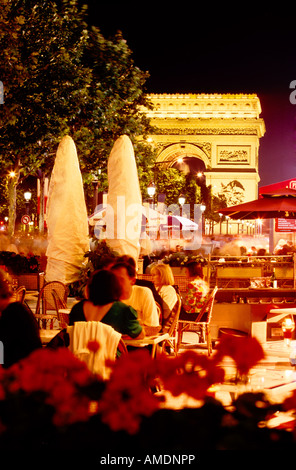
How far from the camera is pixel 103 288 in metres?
4.26

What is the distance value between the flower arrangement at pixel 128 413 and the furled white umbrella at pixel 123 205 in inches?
333

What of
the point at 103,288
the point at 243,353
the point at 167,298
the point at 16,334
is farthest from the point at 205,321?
the point at 243,353

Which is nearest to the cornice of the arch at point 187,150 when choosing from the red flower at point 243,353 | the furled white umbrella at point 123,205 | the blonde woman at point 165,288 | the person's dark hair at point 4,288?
the furled white umbrella at point 123,205

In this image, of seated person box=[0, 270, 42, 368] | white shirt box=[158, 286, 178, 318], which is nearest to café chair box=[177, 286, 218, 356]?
white shirt box=[158, 286, 178, 318]

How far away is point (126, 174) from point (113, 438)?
29.4 ft

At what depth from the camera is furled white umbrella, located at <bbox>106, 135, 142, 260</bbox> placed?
10711 mm

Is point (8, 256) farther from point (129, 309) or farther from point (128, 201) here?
point (129, 309)

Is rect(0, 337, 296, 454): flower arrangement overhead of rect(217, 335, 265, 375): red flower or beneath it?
beneath

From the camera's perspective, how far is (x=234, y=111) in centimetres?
6794

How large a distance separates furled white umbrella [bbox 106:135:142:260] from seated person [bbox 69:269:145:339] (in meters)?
6.06

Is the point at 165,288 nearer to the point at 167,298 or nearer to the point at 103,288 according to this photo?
the point at 167,298

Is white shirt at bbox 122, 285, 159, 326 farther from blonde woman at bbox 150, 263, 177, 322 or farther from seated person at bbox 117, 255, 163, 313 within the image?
blonde woman at bbox 150, 263, 177, 322

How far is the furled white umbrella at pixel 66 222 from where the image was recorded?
10.8 meters
